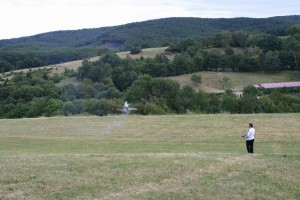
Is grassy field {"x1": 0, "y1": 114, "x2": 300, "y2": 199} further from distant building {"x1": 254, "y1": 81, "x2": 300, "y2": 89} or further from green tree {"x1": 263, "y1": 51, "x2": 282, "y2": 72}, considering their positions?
green tree {"x1": 263, "y1": 51, "x2": 282, "y2": 72}

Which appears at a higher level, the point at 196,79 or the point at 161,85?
the point at 161,85

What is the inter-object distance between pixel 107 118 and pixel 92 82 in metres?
63.3

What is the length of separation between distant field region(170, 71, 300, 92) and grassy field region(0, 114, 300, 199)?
6231 centimetres

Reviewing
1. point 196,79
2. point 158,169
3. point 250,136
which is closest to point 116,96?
point 196,79

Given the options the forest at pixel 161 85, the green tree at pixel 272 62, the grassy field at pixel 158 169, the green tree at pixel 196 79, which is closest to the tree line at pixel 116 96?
the forest at pixel 161 85

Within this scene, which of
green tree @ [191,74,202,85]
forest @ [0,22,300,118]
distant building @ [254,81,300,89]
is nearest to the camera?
forest @ [0,22,300,118]

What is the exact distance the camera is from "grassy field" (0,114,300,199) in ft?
40.9

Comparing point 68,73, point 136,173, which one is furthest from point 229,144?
point 68,73

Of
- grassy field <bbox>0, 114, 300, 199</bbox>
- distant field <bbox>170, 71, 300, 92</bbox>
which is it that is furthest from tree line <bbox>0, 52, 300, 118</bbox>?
grassy field <bbox>0, 114, 300, 199</bbox>

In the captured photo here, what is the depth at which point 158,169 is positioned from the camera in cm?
1498

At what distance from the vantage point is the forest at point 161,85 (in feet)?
204

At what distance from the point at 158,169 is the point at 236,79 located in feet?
271

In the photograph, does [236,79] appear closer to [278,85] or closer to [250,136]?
[278,85]

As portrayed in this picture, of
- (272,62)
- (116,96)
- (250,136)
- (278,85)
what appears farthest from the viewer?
(272,62)
